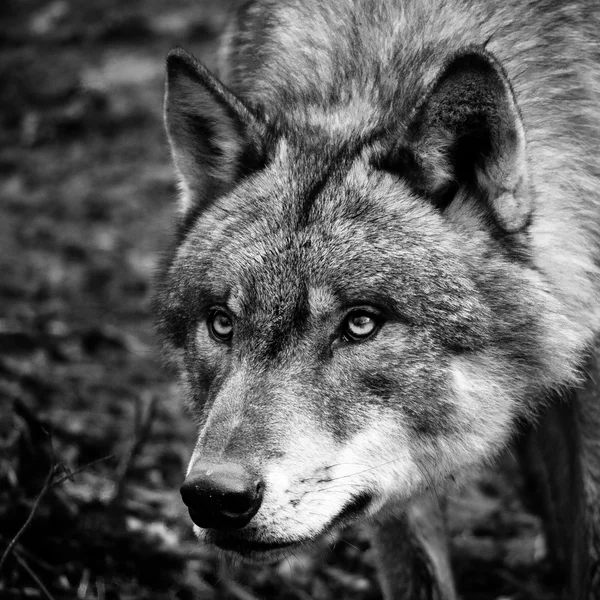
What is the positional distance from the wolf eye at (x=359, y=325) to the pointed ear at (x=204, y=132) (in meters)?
0.94

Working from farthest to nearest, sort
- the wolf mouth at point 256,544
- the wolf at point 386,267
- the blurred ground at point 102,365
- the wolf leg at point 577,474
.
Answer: the blurred ground at point 102,365 → the wolf leg at point 577,474 → the wolf at point 386,267 → the wolf mouth at point 256,544

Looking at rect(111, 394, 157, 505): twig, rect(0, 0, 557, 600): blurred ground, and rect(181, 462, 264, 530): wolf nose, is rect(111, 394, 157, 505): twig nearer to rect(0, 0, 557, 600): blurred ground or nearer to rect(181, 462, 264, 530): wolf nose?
rect(0, 0, 557, 600): blurred ground

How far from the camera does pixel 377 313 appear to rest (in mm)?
3309

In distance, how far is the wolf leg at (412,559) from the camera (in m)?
4.20

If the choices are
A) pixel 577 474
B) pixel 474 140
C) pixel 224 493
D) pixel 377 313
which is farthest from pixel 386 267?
pixel 577 474

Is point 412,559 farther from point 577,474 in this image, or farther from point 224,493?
point 224,493

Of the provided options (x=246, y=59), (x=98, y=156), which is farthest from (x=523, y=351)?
(x=98, y=156)

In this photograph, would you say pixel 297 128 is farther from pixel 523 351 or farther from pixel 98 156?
A: pixel 98 156

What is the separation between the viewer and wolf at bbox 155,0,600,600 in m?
3.17

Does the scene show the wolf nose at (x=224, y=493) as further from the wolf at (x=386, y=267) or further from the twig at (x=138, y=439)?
the twig at (x=138, y=439)

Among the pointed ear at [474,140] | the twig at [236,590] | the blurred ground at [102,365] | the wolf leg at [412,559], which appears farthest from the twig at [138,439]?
the pointed ear at [474,140]

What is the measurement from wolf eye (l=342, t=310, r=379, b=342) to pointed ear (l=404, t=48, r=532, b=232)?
602 mm

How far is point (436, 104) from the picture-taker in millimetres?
3232

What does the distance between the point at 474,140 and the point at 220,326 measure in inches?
52.4
